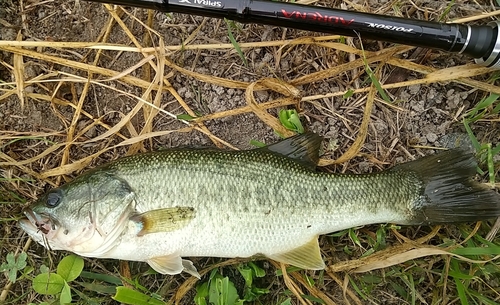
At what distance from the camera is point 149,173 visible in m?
2.87

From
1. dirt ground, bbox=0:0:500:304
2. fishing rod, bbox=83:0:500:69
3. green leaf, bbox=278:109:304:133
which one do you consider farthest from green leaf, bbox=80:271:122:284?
fishing rod, bbox=83:0:500:69

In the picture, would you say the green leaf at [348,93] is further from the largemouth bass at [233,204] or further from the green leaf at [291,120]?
the largemouth bass at [233,204]

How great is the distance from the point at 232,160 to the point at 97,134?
1.02 m

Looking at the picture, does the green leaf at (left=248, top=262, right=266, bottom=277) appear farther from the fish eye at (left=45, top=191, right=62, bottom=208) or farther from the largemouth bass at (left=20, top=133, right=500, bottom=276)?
the fish eye at (left=45, top=191, right=62, bottom=208)

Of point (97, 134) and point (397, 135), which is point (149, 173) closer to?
point (97, 134)

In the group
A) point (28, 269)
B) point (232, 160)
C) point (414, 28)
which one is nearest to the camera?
Answer: point (414, 28)

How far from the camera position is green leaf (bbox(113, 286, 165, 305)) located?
2.89 m

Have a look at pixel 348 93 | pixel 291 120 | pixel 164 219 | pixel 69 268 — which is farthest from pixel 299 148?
pixel 69 268

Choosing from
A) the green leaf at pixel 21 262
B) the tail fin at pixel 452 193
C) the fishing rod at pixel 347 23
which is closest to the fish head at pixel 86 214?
the green leaf at pixel 21 262

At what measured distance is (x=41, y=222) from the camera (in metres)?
2.87

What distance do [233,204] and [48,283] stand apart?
1201 millimetres

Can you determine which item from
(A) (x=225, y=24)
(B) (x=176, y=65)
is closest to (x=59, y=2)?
(B) (x=176, y=65)

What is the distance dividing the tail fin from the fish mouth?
2.02m

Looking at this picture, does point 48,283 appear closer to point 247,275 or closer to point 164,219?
point 164,219
